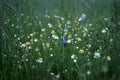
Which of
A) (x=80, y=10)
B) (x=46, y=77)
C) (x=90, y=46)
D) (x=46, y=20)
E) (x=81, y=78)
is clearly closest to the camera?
(x=81, y=78)

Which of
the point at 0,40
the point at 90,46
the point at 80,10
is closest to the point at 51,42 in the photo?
the point at 90,46

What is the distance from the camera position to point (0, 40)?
2314 millimetres

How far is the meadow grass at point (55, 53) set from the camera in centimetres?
212

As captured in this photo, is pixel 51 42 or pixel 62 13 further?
pixel 62 13

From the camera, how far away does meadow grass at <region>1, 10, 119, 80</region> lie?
83.4 inches

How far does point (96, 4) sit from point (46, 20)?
0.64 m

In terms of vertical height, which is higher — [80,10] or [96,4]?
[80,10]

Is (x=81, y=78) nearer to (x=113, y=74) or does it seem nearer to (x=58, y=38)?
(x=113, y=74)

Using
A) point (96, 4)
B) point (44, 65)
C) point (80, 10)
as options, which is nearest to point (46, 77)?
point (44, 65)

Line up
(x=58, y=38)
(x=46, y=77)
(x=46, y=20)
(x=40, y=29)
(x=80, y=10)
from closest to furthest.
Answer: (x=46, y=77), (x=58, y=38), (x=40, y=29), (x=46, y=20), (x=80, y=10)

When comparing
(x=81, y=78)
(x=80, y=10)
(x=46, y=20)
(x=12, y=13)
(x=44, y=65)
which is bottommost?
(x=81, y=78)

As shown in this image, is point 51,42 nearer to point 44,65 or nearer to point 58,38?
point 58,38

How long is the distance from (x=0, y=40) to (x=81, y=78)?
2.43 feet

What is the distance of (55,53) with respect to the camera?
8.14 feet
